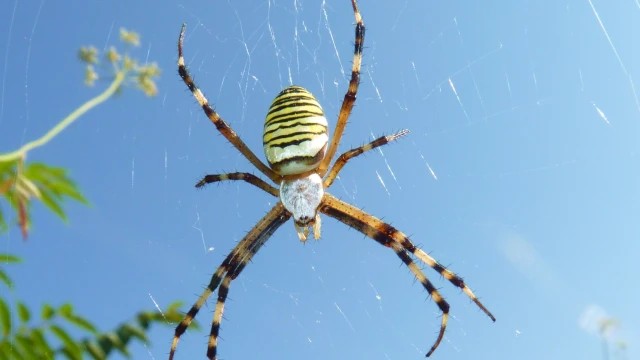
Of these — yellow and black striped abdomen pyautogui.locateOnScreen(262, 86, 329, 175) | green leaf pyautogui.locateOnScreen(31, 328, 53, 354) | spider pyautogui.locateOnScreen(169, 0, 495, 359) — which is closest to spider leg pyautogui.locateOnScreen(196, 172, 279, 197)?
spider pyautogui.locateOnScreen(169, 0, 495, 359)

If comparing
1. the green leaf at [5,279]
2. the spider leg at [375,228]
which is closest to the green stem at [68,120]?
the green leaf at [5,279]

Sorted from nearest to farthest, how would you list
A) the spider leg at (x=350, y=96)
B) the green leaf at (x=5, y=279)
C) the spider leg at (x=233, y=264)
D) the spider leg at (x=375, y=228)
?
the green leaf at (x=5, y=279), the spider leg at (x=350, y=96), the spider leg at (x=233, y=264), the spider leg at (x=375, y=228)

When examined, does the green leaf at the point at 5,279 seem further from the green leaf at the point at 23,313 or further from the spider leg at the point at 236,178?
the spider leg at the point at 236,178

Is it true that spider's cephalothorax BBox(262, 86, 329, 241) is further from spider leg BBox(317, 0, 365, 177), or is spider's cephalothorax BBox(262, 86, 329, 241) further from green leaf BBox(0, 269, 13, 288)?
green leaf BBox(0, 269, 13, 288)

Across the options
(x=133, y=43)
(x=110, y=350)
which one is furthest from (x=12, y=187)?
(x=133, y=43)

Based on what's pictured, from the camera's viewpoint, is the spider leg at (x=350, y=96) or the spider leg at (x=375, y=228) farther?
the spider leg at (x=375, y=228)

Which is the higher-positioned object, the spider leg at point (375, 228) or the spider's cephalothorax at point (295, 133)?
the spider's cephalothorax at point (295, 133)

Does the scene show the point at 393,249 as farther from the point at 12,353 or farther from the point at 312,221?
the point at 12,353
